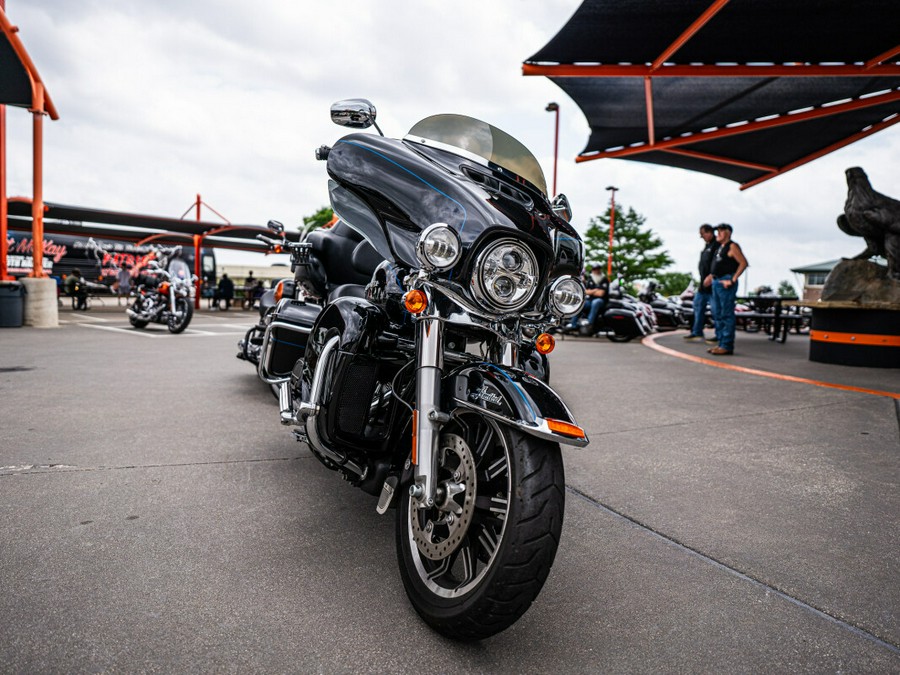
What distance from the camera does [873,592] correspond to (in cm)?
210

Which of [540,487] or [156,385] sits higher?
[540,487]

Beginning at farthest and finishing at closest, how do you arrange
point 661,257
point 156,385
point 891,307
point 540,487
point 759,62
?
point 661,257 < point 759,62 < point 891,307 < point 156,385 < point 540,487

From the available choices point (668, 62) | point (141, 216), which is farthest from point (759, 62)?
point (141, 216)

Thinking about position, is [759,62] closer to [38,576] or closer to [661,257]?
[38,576]

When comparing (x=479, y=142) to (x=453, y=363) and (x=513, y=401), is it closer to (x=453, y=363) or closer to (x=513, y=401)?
(x=453, y=363)

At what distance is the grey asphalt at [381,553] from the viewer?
1.74 metres

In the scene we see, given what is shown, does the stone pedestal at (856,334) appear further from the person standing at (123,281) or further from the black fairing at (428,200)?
the person standing at (123,281)

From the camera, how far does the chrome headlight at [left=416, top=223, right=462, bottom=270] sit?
1933 millimetres

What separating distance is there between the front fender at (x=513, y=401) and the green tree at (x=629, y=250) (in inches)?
2131

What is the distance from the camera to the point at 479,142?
2381mm

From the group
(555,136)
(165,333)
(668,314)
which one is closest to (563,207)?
(165,333)

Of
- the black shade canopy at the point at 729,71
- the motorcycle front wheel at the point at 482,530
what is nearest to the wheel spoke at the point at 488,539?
the motorcycle front wheel at the point at 482,530

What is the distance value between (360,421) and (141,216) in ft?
Result: 75.4

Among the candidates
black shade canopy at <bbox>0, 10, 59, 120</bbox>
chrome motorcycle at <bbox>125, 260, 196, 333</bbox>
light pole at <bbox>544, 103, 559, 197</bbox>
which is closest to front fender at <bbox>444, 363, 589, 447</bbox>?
black shade canopy at <bbox>0, 10, 59, 120</bbox>
